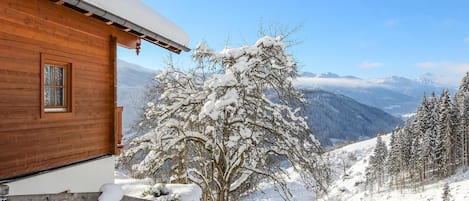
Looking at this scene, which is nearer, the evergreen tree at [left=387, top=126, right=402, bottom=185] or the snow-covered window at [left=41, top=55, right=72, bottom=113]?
the snow-covered window at [left=41, top=55, right=72, bottom=113]

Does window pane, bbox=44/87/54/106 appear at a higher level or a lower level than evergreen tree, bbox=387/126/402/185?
higher

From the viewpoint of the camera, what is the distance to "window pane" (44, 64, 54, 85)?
16.1ft

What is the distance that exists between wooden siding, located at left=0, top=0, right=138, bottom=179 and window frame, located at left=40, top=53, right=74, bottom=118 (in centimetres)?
4

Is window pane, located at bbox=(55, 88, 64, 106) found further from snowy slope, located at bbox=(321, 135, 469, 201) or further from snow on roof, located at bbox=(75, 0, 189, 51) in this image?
snowy slope, located at bbox=(321, 135, 469, 201)

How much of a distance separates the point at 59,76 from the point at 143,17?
4.74ft

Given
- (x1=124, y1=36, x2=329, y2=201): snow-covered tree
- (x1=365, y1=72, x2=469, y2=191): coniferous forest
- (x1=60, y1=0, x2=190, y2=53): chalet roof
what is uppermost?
(x1=60, y1=0, x2=190, y2=53): chalet roof

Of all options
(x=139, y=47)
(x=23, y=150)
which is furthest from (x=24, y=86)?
(x=139, y=47)

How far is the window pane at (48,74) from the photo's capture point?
4922 millimetres

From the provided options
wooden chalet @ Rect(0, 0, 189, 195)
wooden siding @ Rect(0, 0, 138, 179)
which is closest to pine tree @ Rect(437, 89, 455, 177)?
wooden chalet @ Rect(0, 0, 189, 195)

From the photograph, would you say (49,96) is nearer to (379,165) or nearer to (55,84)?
(55,84)

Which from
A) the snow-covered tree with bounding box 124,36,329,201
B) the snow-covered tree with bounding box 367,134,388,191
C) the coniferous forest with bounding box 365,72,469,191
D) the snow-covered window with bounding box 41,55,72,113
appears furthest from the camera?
the snow-covered tree with bounding box 367,134,388,191

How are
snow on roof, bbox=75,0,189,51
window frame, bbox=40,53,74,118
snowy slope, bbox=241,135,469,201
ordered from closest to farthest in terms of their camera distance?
snow on roof, bbox=75,0,189,51, window frame, bbox=40,53,74,118, snowy slope, bbox=241,135,469,201

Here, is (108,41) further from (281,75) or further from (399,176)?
(399,176)

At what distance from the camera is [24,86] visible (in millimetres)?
4469
